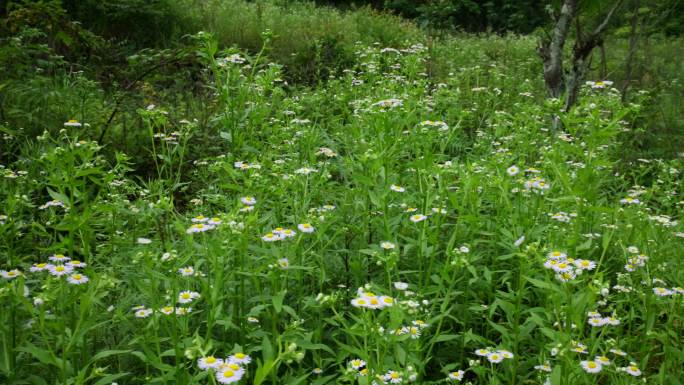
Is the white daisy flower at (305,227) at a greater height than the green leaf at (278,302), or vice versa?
the white daisy flower at (305,227)

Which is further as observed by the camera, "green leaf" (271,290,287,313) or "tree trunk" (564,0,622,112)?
"tree trunk" (564,0,622,112)

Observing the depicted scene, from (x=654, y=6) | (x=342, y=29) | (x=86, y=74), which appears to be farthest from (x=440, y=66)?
(x=86, y=74)

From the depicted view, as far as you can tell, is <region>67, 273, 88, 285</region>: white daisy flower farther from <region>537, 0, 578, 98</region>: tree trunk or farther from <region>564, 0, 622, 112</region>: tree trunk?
<region>537, 0, 578, 98</region>: tree trunk

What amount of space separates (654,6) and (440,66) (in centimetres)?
348

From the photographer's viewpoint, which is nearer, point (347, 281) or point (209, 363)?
point (209, 363)

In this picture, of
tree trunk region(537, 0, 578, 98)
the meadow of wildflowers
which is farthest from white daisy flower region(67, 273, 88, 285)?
tree trunk region(537, 0, 578, 98)

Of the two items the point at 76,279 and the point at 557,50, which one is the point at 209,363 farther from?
the point at 557,50

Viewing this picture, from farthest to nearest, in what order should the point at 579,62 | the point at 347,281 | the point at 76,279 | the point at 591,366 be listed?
1. the point at 579,62
2. the point at 347,281
3. the point at 76,279
4. the point at 591,366

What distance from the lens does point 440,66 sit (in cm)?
850

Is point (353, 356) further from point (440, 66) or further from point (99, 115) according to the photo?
point (440, 66)

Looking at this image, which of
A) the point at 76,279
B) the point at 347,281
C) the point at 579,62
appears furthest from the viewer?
the point at 579,62

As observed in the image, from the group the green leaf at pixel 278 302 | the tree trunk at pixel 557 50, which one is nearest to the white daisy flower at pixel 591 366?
the green leaf at pixel 278 302

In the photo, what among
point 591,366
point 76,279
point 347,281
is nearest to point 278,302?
point 76,279

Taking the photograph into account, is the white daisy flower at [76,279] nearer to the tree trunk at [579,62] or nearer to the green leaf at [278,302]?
the green leaf at [278,302]
